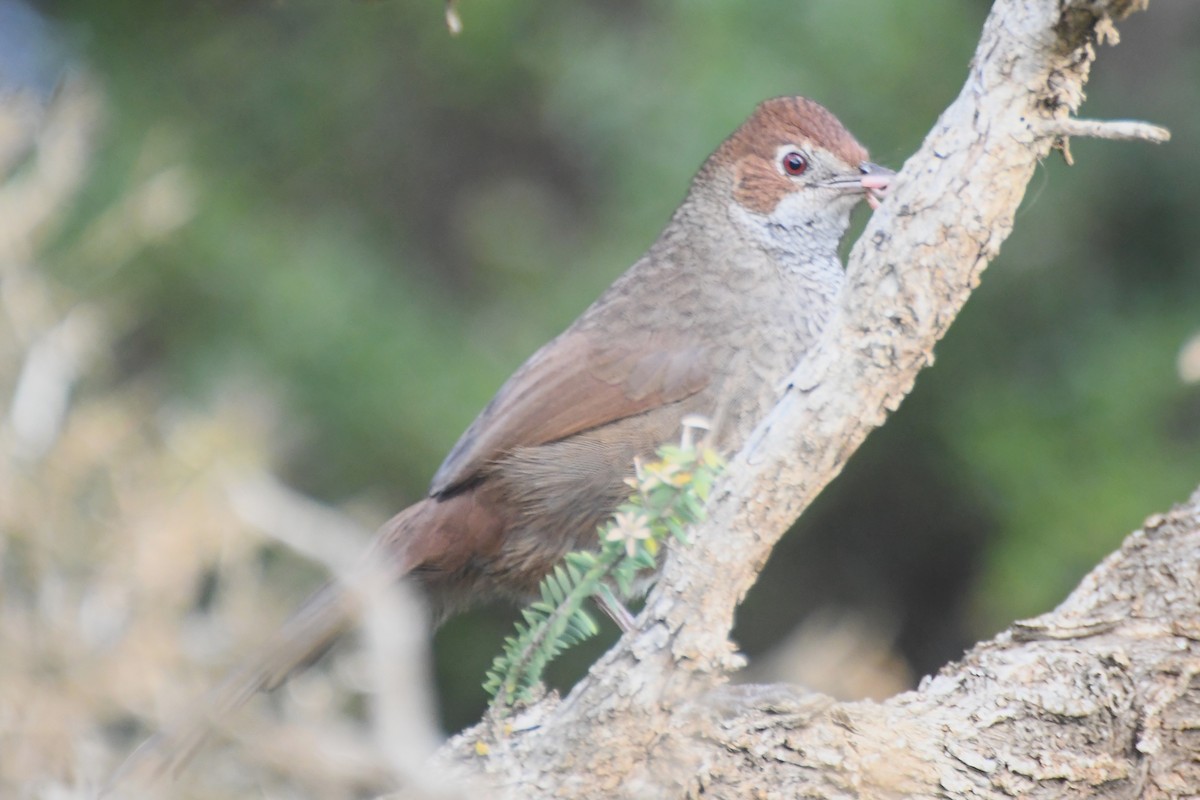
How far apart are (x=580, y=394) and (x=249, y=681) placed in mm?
968

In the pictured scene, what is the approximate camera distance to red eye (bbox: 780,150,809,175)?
11.6 ft

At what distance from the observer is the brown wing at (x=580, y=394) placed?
3115mm

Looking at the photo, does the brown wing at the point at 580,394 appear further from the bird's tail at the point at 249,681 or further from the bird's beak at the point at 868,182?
the bird's beak at the point at 868,182

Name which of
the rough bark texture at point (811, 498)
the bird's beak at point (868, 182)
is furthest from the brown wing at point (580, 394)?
the rough bark texture at point (811, 498)

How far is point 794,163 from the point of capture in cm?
355

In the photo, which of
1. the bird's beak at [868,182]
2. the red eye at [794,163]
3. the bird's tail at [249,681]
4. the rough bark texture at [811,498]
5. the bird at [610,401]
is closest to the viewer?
the rough bark texture at [811,498]

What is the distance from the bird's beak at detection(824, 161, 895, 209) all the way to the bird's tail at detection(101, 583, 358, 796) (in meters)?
1.60

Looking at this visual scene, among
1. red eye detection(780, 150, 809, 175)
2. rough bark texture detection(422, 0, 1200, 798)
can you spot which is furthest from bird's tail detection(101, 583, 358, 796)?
red eye detection(780, 150, 809, 175)

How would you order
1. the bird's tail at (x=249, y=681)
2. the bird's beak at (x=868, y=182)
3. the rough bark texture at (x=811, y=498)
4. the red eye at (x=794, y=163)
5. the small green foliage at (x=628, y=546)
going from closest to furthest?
the small green foliage at (x=628, y=546) → the rough bark texture at (x=811, y=498) → the bird's tail at (x=249, y=681) → the bird's beak at (x=868, y=182) → the red eye at (x=794, y=163)

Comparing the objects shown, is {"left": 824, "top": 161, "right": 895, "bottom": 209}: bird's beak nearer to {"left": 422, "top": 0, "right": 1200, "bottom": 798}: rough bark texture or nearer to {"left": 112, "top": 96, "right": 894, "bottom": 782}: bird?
{"left": 112, "top": 96, "right": 894, "bottom": 782}: bird

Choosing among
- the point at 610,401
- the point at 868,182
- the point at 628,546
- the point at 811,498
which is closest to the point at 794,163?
the point at 868,182

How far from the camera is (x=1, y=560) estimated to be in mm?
2773

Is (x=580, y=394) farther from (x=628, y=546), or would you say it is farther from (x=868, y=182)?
(x=628, y=546)

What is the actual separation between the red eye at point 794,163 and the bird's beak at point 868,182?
0.08 m
